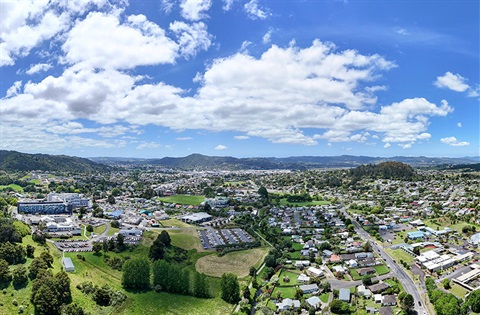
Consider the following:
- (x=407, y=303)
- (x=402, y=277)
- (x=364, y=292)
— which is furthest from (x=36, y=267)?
(x=402, y=277)

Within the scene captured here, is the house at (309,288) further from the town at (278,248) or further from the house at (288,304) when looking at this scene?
the house at (288,304)

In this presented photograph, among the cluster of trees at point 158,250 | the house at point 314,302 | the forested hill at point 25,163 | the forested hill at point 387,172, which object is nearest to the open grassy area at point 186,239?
the cluster of trees at point 158,250

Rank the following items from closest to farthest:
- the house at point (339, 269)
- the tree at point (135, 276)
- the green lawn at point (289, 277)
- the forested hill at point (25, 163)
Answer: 1. the tree at point (135, 276)
2. the green lawn at point (289, 277)
3. the house at point (339, 269)
4. the forested hill at point (25, 163)

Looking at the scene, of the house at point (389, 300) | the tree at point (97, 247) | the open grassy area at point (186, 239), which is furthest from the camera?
the open grassy area at point (186, 239)

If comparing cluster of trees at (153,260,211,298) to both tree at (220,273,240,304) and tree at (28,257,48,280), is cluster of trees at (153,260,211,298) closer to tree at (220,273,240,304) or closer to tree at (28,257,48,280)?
tree at (220,273,240,304)

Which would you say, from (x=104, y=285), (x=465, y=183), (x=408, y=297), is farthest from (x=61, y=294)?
(x=465, y=183)

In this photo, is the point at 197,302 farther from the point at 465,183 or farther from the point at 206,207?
the point at 465,183

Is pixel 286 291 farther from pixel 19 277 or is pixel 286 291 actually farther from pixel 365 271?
pixel 19 277
